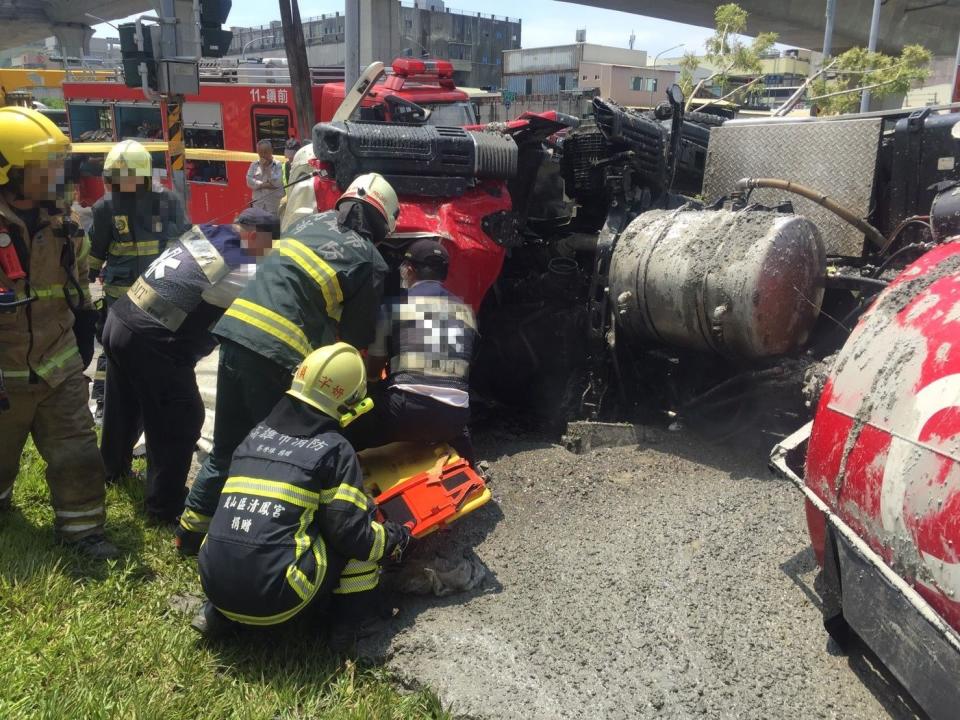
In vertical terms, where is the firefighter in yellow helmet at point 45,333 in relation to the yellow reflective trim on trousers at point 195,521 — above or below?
above

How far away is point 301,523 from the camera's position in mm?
2639

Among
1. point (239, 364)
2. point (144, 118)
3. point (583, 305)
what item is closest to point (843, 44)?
point (144, 118)

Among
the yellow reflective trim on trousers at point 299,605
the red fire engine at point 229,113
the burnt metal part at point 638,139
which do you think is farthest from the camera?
the red fire engine at point 229,113

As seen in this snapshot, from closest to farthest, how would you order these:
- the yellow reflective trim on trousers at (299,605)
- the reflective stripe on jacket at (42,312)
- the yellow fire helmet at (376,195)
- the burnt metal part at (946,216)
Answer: the yellow reflective trim on trousers at (299,605)
the burnt metal part at (946,216)
the reflective stripe on jacket at (42,312)
the yellow fire helmet at (376,195)

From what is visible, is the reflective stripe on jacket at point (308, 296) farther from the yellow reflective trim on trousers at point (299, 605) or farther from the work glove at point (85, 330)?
the work glove at point (85, 330)

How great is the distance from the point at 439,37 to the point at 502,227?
50964 millimetres

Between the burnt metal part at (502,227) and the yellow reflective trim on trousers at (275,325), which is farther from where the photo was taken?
the burnt metal part at (502,227)

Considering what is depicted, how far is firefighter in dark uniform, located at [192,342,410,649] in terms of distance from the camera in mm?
2605

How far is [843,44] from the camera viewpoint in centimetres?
3047

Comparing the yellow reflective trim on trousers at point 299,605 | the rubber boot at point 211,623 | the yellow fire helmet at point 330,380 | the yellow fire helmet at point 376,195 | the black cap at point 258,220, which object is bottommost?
the rubber boot at point 211,623

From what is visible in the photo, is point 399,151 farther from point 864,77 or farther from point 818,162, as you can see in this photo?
point 864,77

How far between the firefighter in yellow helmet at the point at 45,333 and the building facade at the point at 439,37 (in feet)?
131

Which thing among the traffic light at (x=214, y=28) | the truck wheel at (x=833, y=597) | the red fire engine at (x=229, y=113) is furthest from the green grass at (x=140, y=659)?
the red fire engine at (x=229, y=113)

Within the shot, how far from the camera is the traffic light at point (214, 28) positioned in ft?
→ 24.6
